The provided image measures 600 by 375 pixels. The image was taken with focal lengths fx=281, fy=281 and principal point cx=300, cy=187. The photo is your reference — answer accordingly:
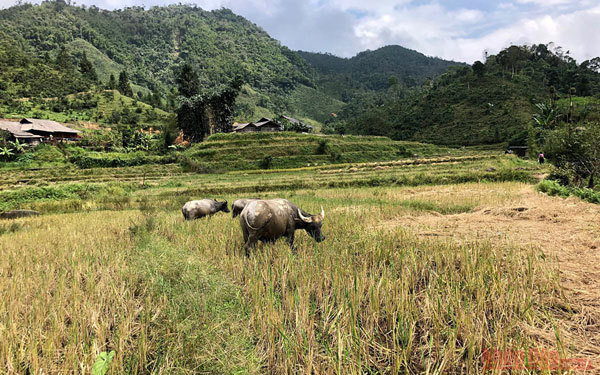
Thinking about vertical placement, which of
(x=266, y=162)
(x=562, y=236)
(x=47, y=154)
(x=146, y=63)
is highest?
(x=146, y=63)

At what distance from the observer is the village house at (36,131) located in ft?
142

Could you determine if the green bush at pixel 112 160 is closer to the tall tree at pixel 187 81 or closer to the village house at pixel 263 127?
the village house at pixel 263 127

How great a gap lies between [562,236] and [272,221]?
6.29 meters

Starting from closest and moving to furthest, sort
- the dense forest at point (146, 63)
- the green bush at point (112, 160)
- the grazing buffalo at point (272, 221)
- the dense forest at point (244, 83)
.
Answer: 1. the grazing buffalo at point (272, 221)
2. the green bush at point (112, 160)
3. the dense forest at point (244, 83)
4. the dense forest at point (146, 63)

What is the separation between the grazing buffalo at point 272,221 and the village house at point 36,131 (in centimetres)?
5602

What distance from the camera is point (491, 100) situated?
67062 millimetres

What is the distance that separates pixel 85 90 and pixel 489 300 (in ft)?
317

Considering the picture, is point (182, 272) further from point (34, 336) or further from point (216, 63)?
point (216, 63)

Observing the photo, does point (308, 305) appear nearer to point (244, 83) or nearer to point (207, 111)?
point (207, 111)

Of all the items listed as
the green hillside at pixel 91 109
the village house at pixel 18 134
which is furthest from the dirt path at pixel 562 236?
the green hillside at pixel 91 109

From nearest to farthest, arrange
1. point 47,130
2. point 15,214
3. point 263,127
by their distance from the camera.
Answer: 1. point 15,214
2. point 47,130
3. point 263,127

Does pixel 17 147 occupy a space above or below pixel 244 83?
below

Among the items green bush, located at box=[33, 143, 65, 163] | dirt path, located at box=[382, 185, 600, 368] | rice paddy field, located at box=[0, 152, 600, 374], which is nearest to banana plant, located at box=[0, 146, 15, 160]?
green bush, located at box=[33, 143, 65, 163]

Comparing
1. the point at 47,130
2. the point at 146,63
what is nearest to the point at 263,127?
the point at 47,130
